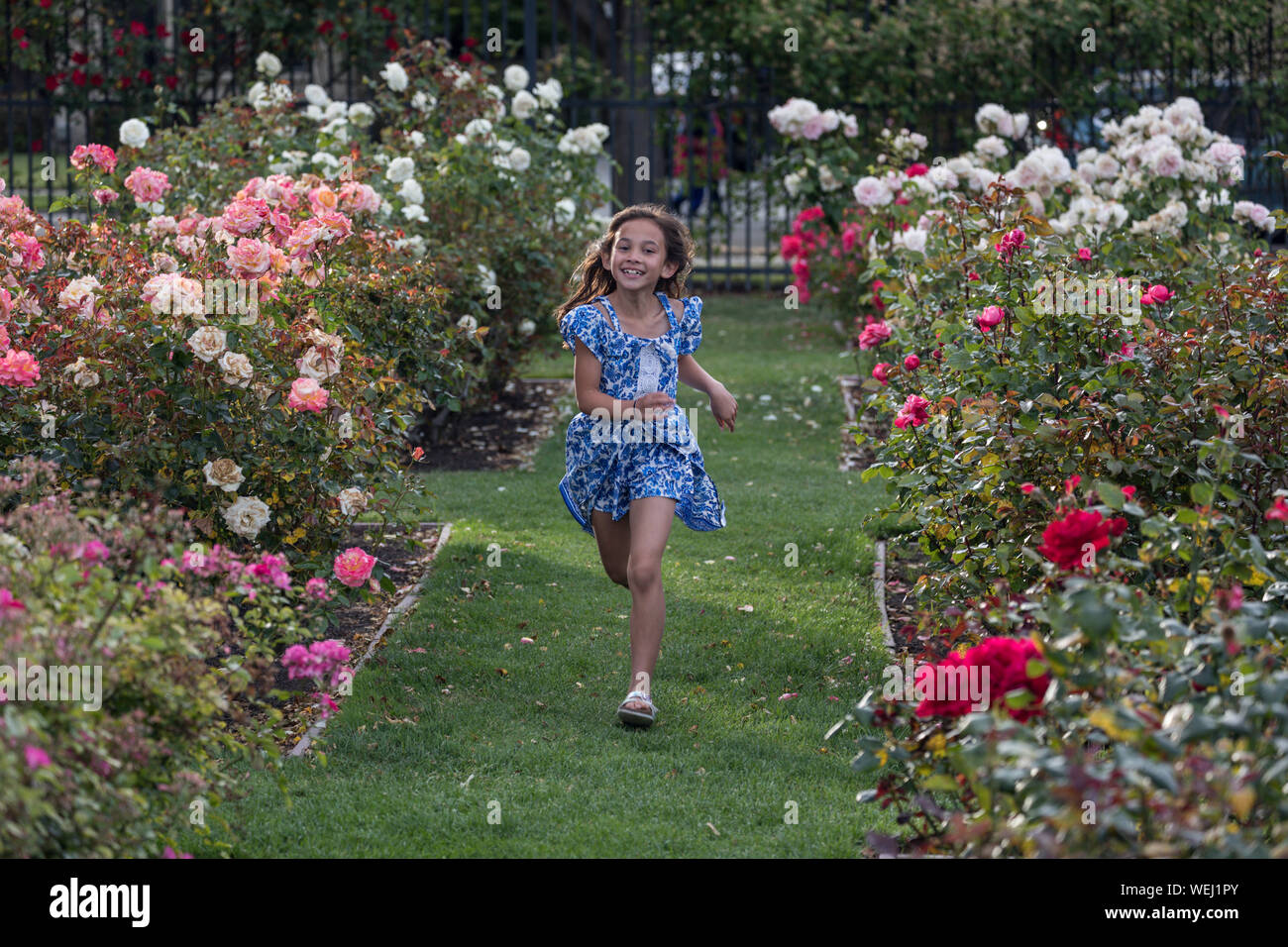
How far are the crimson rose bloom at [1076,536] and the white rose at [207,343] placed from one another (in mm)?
2196

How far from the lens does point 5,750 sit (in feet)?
6.25

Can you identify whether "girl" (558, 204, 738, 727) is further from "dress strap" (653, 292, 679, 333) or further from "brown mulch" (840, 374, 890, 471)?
"brown mulch" (840, 374, 890, 471)

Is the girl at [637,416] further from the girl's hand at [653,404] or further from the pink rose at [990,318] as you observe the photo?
the pink rose at [990,318]

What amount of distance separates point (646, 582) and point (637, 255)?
0.96 metres

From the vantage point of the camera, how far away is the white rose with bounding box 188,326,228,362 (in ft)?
11.8

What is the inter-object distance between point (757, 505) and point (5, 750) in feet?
14.7

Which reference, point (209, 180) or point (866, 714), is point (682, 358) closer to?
point (866, 714)

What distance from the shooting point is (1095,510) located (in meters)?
2.42

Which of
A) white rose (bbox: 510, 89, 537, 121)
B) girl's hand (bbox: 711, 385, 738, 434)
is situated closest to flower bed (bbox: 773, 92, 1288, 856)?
girl's hand (bbox: 711, 385, 738, 434)

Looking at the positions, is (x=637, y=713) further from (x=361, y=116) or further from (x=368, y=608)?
(x=361, y=116)

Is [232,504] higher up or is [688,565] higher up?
[232,504]

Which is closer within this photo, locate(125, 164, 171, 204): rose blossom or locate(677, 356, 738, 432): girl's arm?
locate(677, 356, 738, 432): girl's arm

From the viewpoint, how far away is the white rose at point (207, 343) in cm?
360

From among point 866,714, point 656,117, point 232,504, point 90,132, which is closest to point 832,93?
point 656,117
